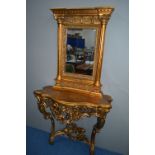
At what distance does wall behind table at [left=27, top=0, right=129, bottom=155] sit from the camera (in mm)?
2214

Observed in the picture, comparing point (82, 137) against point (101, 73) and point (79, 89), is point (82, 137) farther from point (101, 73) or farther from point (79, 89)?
point (101, 73)

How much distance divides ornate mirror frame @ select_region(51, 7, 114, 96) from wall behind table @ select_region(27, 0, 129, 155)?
0.18 meters

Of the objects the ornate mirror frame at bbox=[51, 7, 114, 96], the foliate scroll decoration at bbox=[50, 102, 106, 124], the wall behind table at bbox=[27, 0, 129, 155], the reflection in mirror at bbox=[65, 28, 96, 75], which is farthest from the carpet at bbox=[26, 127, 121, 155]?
the reflection in mirror at bbox=[65, 28, 96, 75]

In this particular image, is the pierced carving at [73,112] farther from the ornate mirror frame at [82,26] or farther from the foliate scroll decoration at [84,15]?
the foliate scroll decoration at [84,15]

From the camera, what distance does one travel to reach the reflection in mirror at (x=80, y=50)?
7.31ft

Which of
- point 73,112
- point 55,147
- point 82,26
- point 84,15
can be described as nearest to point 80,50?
point 82,26

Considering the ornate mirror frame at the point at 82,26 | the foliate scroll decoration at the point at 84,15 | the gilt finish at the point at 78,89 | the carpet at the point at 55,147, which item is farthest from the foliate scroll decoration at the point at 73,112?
the foliate scroll decoration at the point at 84,15

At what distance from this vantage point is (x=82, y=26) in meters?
2.24

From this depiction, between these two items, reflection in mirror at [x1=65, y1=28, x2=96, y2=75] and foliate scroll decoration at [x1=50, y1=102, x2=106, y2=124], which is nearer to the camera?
foliate scroll decoration at [x1=50, y1=102, x2=106, y2=124]

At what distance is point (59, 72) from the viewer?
97.7 inches

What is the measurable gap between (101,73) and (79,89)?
373 mm

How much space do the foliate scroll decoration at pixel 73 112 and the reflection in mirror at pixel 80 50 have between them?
0.51 m

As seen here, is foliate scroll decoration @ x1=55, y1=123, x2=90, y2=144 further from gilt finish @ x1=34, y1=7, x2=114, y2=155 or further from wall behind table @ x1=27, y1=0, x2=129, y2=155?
wall behind table @ x1=27, y1=0, x2=129, y2=155

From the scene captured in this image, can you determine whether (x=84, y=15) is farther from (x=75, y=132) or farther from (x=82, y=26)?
(x=75, y=132)
